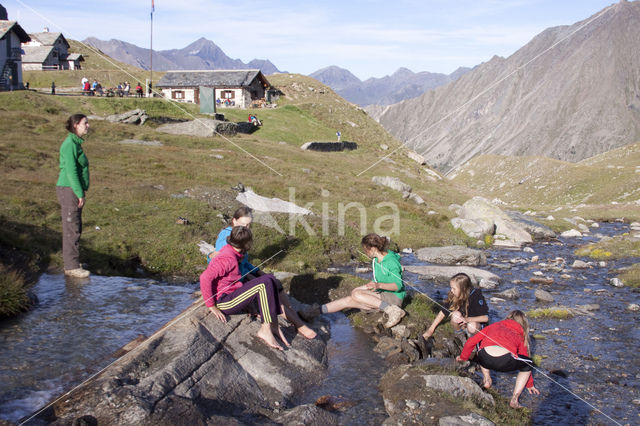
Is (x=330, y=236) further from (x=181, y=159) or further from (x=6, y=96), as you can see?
(x=6, y=96)

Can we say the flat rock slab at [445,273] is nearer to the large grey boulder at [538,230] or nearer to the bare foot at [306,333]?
the bare foot at [306,333]

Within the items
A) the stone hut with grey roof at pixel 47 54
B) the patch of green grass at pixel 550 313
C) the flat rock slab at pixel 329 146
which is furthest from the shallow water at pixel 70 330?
the stone hut with grey roof at pixel 47 54

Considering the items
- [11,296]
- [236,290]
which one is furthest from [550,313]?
[11,296]

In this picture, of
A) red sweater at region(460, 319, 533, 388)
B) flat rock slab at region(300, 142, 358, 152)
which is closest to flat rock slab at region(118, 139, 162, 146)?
flat rock slab at region(300, 142, 358, 152)

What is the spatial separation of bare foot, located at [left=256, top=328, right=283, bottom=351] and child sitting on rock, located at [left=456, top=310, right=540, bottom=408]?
366cm

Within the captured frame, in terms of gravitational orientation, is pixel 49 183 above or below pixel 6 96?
below

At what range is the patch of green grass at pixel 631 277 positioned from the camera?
54.6ft

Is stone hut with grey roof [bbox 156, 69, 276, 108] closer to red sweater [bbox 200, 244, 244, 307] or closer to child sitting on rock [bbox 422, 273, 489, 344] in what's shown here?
child sitting on rock [bbox 422, 273, 489, 344]

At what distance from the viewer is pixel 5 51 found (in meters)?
57.1

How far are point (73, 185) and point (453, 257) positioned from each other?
1475 centimetres

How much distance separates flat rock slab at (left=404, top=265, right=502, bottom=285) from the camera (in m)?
16.7

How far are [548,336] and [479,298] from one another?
318 centimetres

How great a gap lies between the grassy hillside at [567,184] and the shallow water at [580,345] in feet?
76.6

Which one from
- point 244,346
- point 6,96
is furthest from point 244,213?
point 6,96
